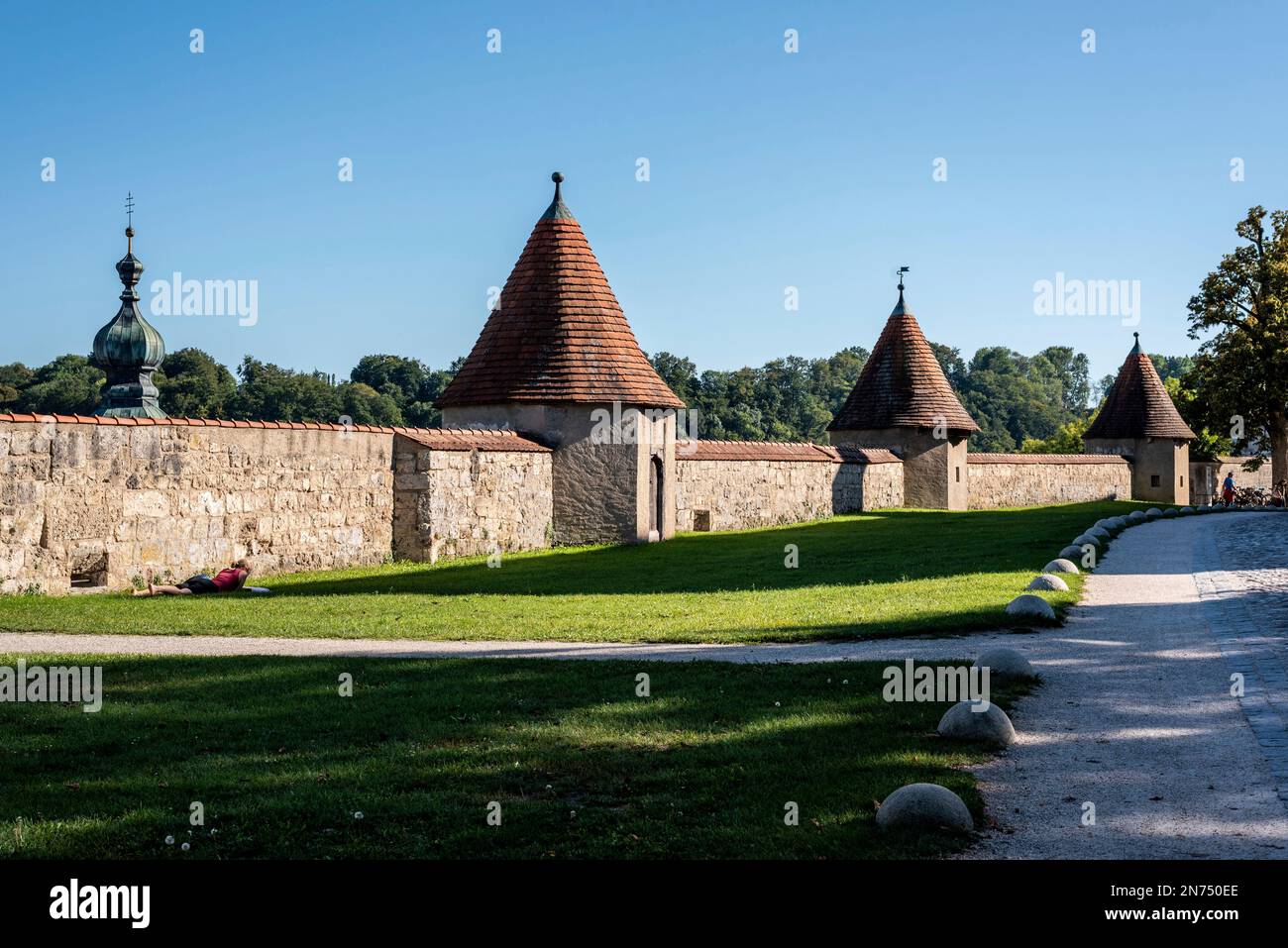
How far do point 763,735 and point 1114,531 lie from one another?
20.8 metres

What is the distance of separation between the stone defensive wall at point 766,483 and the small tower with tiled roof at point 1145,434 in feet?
61.7

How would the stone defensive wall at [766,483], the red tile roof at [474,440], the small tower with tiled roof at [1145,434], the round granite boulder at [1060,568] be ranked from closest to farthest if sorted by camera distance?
the round granite boulder at [1060,568]
the red tile roof at [474,440]
the stone defensive wall at [766,483]
the small tower with tiled roof at [1145,434]

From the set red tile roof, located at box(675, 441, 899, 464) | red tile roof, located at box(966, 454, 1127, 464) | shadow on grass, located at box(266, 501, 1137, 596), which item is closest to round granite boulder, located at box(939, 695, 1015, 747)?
shadow on grass, located at box(266, 501, 1137, 596)

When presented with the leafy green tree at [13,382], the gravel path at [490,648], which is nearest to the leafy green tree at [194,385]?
the leafy green tree at [13,382]

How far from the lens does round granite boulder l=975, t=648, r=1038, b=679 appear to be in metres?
8.68

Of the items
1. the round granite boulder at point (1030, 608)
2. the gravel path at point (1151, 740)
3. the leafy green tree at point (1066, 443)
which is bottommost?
the gravel path at point (1151, 740)

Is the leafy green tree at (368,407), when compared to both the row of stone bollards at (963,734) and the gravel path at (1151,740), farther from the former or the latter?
the gravel path at (1151,740)

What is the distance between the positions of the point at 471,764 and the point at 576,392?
55.4 feet

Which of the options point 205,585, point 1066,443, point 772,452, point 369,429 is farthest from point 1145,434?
point 205,585

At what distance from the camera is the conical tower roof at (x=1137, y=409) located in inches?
1884

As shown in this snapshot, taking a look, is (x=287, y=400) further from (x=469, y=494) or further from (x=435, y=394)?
(x=469, y=494)

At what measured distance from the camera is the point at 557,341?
928 inches
